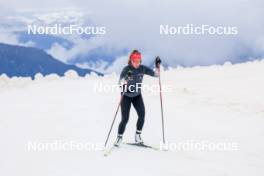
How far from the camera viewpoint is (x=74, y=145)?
13367 millimetres

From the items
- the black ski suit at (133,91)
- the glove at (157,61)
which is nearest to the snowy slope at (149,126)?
the black ski suit at (133,91)

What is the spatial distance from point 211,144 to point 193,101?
27.1 ft

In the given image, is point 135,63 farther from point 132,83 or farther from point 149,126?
point 149,126

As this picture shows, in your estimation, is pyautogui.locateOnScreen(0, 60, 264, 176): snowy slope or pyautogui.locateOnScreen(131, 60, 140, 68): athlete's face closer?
pyautogui.locateOnScreen(0, 60, 264, 176): snowy slope

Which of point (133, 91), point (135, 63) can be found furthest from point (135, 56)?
point (133, 91)

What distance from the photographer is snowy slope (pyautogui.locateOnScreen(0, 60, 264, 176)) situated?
11.5 metres

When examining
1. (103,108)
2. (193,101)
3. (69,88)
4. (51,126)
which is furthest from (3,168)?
(69,88)

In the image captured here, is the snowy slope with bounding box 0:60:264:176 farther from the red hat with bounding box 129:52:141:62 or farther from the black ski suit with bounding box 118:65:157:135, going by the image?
the red hat with bounding box 129:52:141:62

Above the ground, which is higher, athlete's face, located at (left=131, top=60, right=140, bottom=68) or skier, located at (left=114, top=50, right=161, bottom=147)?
athlete's face, located at (left=131, top=60, right=140, bottom=68)

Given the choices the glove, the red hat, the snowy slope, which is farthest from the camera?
the glove

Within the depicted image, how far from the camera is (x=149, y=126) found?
17047mm

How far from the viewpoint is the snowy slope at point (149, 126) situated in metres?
11.5

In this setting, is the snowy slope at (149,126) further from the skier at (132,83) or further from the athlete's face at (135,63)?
the athlete's face at (135,63)

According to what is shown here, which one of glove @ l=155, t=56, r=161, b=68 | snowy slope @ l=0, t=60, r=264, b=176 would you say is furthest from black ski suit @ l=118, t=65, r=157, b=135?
snowy slope @ l=0, t=60, r=264, b=176
